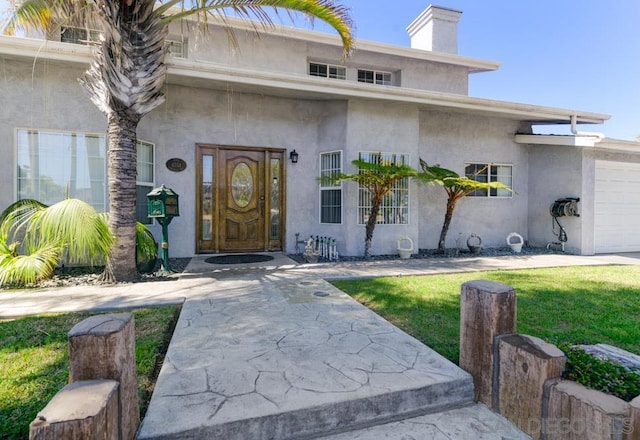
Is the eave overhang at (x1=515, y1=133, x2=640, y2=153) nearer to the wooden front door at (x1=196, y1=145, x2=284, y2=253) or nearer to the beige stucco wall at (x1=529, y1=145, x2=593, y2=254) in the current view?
the beige stucco wall at (x1=529, y1=145, x2=593, y2=254)

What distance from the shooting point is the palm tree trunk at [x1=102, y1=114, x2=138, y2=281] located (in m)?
5.46

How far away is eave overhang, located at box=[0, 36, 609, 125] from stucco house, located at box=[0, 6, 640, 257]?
0.10 ft

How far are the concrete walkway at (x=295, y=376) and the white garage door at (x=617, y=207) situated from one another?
954 cm

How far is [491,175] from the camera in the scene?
10.5m

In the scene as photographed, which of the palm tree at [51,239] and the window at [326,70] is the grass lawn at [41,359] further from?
the window at [326,70]

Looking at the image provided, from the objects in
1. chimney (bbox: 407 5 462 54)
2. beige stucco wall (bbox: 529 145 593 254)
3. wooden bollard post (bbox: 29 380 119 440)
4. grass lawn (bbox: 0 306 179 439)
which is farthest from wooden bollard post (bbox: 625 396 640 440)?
A: chimney (bbox: 407 5 462 54)

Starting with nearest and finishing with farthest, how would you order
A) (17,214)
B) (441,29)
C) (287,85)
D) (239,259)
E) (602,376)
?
(602,376) < (17,214) < (287,85) < (239,259) < (441,29)

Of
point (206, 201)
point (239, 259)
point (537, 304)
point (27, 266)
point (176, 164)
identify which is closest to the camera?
point (537, 304)

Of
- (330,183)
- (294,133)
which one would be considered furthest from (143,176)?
(330,183)

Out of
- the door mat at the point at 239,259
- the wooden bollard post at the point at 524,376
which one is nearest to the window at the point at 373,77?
the door mat at the point at 239,259

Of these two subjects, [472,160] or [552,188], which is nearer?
[552,188]

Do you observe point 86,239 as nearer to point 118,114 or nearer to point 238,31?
point 118,114

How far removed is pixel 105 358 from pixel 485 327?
107 inches

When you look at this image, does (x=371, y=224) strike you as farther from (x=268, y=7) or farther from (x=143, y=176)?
(x=143, y=176)
